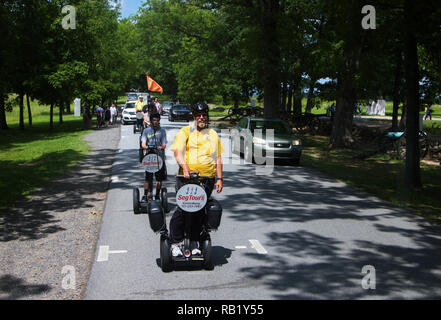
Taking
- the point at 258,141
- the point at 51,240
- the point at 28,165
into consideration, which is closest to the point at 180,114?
the point at 28,165

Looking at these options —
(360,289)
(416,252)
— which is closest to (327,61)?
(416,252)

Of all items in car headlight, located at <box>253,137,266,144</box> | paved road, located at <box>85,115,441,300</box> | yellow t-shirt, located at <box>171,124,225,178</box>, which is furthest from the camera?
car headlight, located at <box>253,137,266,144</box>

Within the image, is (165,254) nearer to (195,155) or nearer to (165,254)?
(165,254)

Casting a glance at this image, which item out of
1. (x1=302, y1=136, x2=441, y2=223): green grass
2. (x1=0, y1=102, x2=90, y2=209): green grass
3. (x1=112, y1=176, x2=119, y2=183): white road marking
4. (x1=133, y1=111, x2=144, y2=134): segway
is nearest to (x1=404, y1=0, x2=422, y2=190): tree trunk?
(x1=302, y1=136, x2=441, y2=223): green grass

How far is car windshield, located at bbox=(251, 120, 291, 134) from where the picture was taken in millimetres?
18219

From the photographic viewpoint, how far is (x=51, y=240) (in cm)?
749

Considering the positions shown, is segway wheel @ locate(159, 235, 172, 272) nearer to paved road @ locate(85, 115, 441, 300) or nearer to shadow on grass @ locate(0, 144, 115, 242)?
paved road @ locate(85, 115, 441, 300)

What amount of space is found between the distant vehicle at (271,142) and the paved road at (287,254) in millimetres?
5832

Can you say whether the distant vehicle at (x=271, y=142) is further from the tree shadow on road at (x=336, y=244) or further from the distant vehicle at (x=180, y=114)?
the distant vehicle at (x=180, y=114)

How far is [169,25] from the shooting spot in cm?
3772

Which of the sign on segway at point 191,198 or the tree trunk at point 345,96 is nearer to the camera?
the sign on segway at point 191,198

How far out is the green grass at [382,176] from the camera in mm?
11157

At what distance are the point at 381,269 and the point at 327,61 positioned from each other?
1604cm

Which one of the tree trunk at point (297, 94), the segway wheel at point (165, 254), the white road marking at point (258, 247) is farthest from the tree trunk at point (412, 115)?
the tree trunk at point (297, 94)
